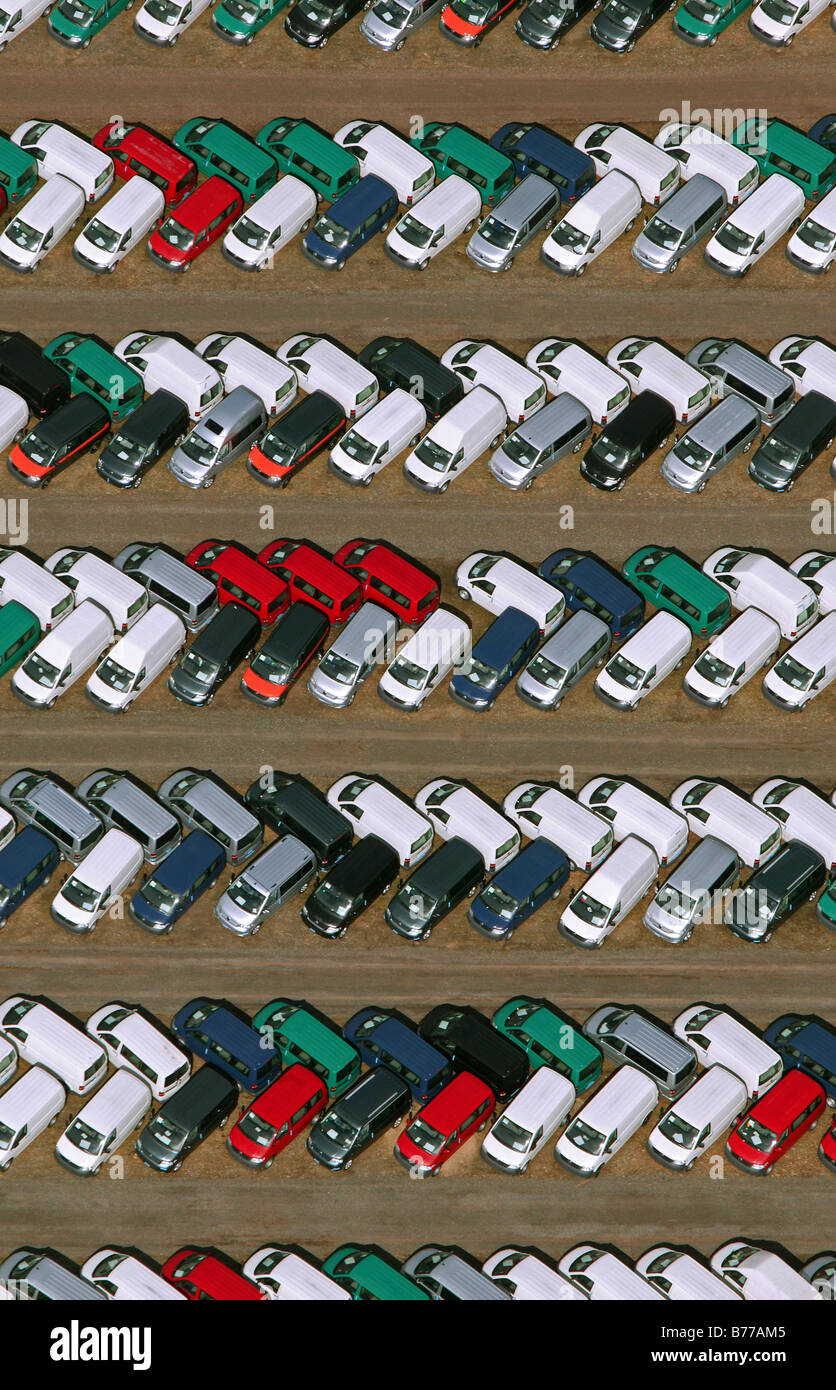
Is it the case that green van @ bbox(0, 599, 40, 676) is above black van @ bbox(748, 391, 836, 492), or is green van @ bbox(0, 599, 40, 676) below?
below

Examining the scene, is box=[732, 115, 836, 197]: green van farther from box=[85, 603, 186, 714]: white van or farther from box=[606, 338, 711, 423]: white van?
box=[85, 603, 186, 714]: white van

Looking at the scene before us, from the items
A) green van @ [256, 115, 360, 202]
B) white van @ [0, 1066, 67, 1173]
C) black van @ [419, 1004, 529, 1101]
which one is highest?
green van @ [256, 115, 360, 202]

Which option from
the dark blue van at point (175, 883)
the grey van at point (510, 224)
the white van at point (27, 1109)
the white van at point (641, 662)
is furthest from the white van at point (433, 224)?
the white van at point (27, 1109)

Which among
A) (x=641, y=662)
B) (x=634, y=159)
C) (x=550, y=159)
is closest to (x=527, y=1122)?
(x=641, y=662)

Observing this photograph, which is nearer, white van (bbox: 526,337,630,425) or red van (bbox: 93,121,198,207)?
white van (bbox: 526,337,630,425)

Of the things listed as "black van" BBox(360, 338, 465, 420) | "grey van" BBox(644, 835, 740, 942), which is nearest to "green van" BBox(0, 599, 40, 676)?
"black van" BBox(360, 338, 465, 420)

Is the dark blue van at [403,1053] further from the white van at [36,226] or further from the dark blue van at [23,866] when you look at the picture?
the white van at [36,226]

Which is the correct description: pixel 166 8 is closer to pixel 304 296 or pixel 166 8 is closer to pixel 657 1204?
pixel 304 296
